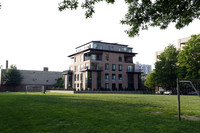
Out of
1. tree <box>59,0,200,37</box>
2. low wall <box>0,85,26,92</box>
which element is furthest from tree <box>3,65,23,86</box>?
tree <box>59,0,200,37</box>

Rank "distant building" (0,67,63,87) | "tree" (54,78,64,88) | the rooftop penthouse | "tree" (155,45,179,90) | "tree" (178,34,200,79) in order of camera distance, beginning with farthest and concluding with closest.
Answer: "distant building" (0,67,63,87), "tree" (54,78,64,88), the rooftop penthouse, "tree" (155,45,179,90), "tree" (178,34,200,79)

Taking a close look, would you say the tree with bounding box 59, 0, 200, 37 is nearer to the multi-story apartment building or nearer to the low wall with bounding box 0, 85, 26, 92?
the multi-story apartment building

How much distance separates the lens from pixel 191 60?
137 ft

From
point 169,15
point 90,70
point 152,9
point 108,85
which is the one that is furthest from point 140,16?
point 108,85

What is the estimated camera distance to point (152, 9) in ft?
32.8

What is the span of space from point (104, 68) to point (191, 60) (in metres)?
25.4

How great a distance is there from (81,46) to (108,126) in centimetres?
5923

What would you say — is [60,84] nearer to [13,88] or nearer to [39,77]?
[39,77]

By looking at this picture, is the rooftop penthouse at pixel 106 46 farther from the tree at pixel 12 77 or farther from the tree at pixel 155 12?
the tree at pixel 155 12

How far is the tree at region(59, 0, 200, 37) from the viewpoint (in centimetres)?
954

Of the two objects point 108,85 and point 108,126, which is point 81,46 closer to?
point 108,85

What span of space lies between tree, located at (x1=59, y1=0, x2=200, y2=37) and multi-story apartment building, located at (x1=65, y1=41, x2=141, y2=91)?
44.1 metres

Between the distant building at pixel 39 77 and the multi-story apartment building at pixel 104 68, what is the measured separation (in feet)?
89.9

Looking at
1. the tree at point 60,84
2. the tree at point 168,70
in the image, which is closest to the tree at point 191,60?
the tree at point 168,70
